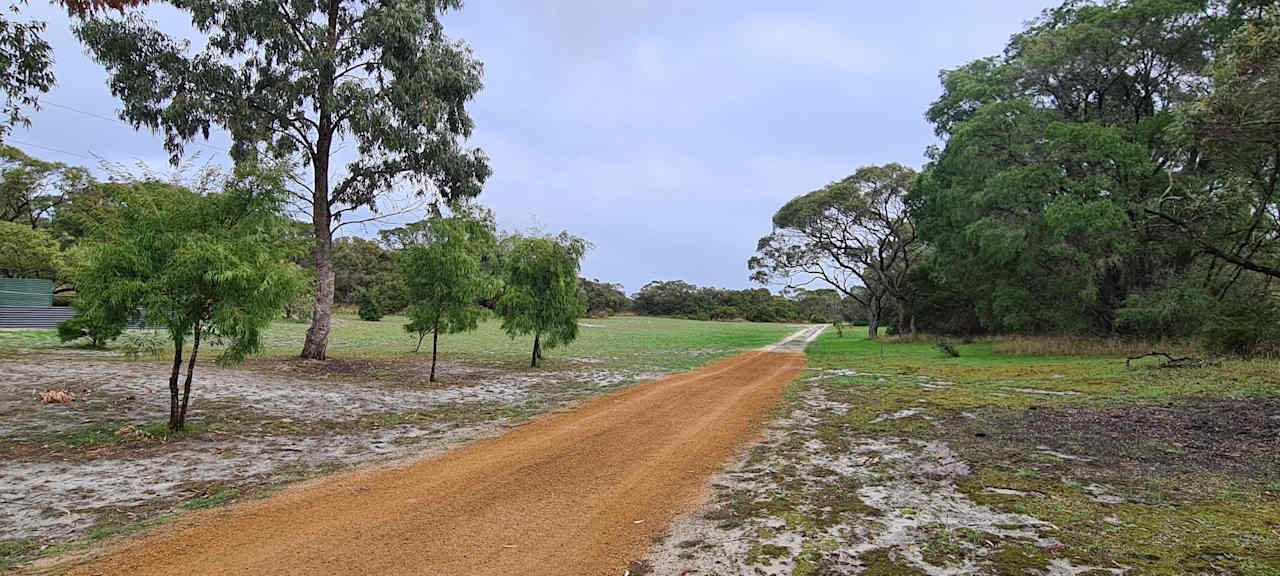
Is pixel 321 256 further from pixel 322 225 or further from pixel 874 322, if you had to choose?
pixel 874 322

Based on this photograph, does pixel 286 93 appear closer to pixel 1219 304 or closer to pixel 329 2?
pixel 329 2

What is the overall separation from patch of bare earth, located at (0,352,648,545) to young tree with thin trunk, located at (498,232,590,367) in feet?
10.2

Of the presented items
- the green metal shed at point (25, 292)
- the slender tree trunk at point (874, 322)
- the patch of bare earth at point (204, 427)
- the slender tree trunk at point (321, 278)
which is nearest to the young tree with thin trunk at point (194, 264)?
the patch of bare earth at point (204, 427)

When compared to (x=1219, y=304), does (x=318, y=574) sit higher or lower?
lower

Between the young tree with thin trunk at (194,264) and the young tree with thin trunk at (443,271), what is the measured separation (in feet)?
19.4

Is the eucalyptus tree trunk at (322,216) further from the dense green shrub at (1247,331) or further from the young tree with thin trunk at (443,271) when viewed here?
the dense green shrub at (1247,331)

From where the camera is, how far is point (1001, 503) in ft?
15.3

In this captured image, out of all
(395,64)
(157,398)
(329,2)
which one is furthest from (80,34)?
(157,398)

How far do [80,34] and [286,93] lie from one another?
14.2ft

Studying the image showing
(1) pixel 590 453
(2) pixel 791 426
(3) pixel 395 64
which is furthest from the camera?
(3) pixel 395 64

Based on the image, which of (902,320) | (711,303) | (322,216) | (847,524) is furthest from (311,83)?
(711,303)

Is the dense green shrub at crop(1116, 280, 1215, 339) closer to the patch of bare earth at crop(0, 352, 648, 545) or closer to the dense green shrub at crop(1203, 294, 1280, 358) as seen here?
the dense green shrub at crop(1203, 294, 1280, 358)

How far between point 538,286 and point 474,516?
1347cm

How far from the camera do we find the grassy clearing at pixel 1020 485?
3.62 metres
